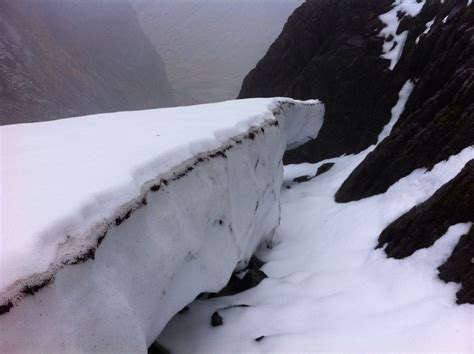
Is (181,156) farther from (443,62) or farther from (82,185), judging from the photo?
(443,62)

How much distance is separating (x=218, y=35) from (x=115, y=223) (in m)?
122

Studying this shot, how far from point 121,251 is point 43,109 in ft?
199

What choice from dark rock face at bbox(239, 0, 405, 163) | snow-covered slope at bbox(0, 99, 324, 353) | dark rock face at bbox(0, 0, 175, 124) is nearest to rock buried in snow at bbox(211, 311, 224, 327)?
snow-covered slope at bbox(0, 99, 324, 353)

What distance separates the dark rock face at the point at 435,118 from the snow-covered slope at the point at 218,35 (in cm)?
10189

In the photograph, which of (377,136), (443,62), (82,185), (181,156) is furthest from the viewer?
(377,136)

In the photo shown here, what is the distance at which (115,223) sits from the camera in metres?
3.86

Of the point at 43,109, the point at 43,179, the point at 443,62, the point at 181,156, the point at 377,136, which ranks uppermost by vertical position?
the point at 43,109

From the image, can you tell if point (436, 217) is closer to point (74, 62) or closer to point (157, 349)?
point (157, 349)

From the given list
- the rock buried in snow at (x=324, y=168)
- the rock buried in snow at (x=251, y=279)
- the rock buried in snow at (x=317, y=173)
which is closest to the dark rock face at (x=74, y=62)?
the rock buried in snow at (x=317, y=173)

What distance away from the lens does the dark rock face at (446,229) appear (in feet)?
16.8

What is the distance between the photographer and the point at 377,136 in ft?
54.2

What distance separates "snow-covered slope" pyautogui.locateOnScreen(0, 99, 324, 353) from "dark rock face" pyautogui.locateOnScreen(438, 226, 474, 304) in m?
3.13

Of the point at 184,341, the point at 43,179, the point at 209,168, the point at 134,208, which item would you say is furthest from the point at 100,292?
the point at 209,168

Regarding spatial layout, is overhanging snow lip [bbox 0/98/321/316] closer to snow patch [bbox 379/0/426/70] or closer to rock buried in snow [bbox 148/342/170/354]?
rock buried in snow [bbox 148/342/170/354]
